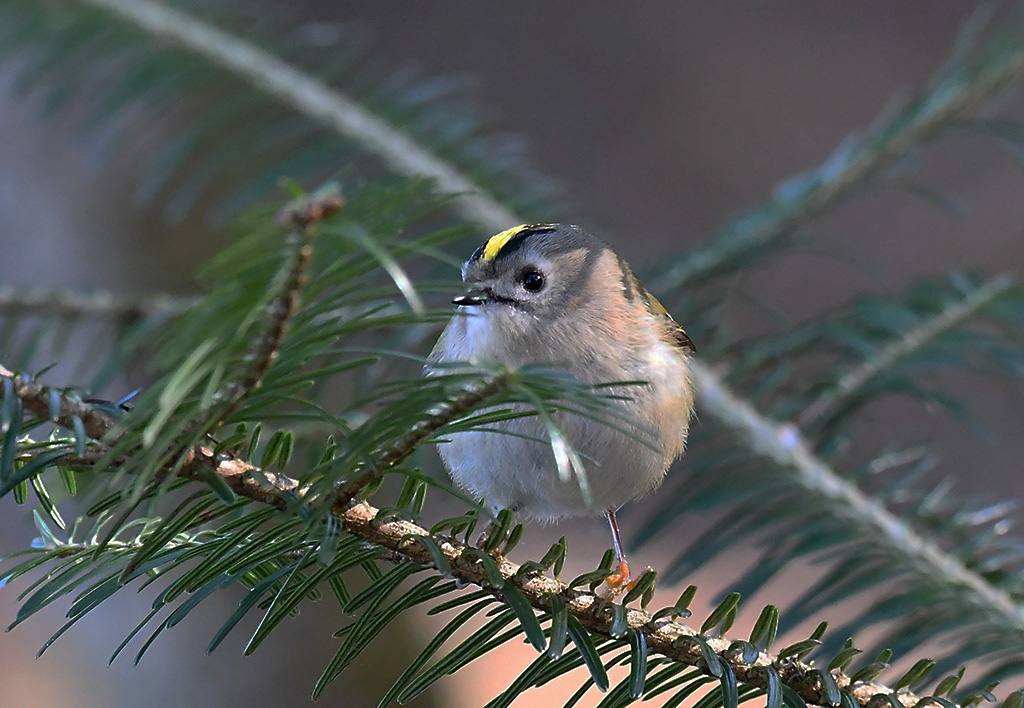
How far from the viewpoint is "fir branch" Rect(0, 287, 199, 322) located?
85 centimetres

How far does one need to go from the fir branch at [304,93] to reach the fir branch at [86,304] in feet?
0.91

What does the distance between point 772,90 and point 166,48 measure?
5.33 ft

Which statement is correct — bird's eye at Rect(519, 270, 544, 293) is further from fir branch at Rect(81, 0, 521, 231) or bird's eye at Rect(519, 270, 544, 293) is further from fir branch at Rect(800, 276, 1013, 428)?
fir branch at Rect(800, 276, 1013, 428)

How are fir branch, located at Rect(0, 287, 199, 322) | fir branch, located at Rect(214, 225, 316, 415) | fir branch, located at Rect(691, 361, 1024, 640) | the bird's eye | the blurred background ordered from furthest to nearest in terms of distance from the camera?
1. the blurred background
2. the bird's eye
3. fir branch, located at Rect(0, 287, 199, 322)
4. fir branch, located at Rect(691, 361, 1024, 640)
5. fir branch, located at Rect(214, 225, 316, 415)

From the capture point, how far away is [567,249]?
3.40ft

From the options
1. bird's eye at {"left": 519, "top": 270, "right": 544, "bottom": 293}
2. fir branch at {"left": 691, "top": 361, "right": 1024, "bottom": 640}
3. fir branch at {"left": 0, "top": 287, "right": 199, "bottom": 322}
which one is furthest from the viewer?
bird's eye at {"left": 519, "top": 270, "right": 544, "bottom": 293}

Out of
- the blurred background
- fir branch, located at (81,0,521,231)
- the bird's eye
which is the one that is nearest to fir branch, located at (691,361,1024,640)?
the bird's eye

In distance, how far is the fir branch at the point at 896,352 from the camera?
0.90 meters

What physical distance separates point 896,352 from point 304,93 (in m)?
0.70

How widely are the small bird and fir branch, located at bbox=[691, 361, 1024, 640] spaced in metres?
0.05

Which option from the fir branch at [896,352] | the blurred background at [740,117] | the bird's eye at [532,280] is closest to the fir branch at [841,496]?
the fir branch at [896,352]

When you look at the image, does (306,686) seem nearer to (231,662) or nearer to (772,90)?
(231,662)

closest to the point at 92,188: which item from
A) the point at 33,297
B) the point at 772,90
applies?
the point at 33,297

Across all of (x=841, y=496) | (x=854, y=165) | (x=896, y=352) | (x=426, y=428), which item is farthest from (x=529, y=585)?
(x=854, y=165)
